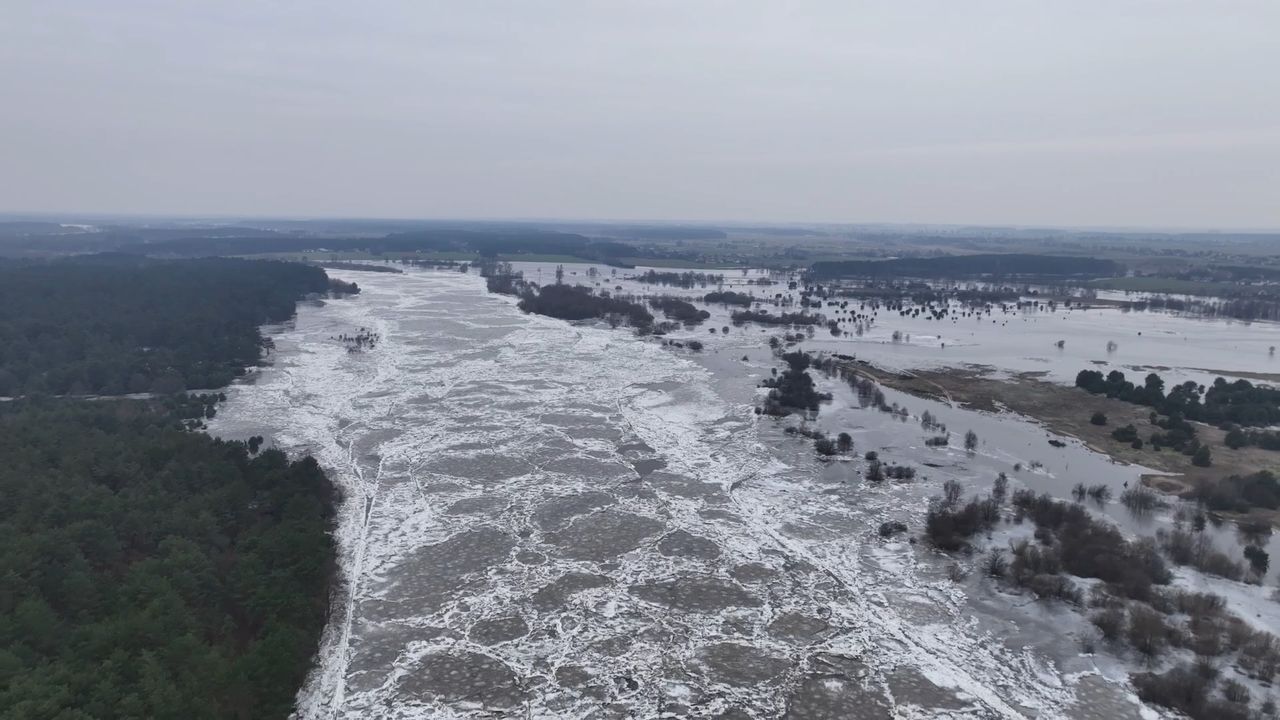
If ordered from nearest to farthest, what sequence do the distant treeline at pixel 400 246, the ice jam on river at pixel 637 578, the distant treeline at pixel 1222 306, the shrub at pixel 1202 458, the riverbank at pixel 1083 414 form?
the ice jam on river at pixel 637 578
the riverbank at pixel 1083 414
the shrub at pixel 1202 458
the distant treeline at pixel 1222 306
the distant treeline at pixel 400 246

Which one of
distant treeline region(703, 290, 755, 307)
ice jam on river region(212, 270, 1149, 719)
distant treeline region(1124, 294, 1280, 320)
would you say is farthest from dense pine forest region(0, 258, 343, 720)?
distant treeline region(1124, 294, 1280, 320)

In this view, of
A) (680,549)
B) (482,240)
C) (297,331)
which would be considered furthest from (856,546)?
(482,240)

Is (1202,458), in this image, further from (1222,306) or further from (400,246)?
(400,246)

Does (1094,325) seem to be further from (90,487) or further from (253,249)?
(253,249)

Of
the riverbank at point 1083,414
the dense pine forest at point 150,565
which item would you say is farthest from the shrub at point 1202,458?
the dense pine forest at point 150,565

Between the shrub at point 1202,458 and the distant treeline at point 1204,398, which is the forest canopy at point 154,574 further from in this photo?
the distant treeline at point 1204,398

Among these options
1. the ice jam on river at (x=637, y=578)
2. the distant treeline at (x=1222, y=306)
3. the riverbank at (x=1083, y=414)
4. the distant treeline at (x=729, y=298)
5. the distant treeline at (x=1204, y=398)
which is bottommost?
the ice jam on river at (x=637, y=578)
